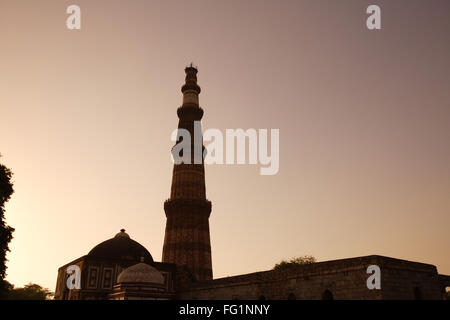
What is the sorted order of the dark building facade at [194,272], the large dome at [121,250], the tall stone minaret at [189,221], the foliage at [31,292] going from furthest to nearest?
the foliage at [31,292], the tall stone minaret at [189,221], the large dome at [121,250], the dark building facade at [194,272]

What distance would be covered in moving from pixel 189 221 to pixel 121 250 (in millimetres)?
7810

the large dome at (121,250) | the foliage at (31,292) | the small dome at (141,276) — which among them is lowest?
the foliage at (31,292)

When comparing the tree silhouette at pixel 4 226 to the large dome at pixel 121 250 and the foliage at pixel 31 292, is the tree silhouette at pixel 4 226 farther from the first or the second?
the foliage at pixel 31 292

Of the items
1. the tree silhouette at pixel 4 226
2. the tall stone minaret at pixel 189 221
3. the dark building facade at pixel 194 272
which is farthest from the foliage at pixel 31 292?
the tree silhouette at pixel 4 226

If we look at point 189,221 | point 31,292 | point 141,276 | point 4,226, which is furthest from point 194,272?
point 31,292

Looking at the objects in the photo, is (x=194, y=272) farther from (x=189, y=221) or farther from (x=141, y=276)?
(x=141, y=276)

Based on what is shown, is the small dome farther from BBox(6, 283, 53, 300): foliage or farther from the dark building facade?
BBox(6, 283, 53, 300): foliage

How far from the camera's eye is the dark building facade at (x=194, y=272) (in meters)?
19.6

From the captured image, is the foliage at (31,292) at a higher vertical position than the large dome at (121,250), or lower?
lower

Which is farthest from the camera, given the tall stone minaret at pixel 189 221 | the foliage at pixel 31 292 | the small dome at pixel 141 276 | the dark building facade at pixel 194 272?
the foliage at pixel 31 292

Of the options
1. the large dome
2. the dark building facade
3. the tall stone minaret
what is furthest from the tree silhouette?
the tall stone minaret

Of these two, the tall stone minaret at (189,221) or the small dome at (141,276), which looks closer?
the small dome at (141,276)
